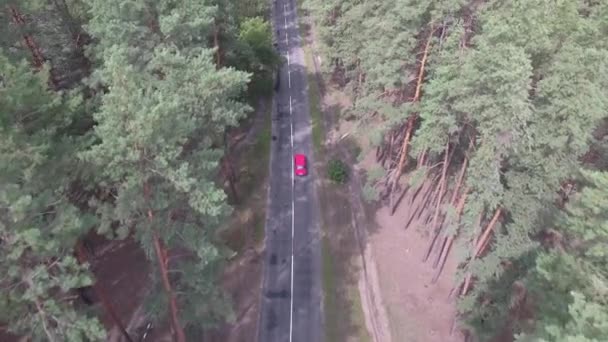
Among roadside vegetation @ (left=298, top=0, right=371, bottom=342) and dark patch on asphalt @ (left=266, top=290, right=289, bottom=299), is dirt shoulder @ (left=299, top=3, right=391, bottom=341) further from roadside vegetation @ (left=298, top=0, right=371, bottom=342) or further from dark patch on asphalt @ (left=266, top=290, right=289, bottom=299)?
dark patch on asphalt @ (left=266, top=290, right=289, bottom=299)

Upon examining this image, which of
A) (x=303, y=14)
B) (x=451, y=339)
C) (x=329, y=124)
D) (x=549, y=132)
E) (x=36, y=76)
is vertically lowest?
(x=451, y=339)

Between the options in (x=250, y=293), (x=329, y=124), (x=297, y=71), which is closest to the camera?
(x=250, y=293)

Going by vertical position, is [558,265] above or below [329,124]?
above

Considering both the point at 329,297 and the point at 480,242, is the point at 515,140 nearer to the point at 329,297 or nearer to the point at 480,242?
the point at 480,242

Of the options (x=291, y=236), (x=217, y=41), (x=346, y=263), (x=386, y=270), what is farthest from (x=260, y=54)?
(x=386, y=270)

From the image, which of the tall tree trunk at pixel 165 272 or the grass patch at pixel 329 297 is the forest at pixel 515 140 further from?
the tall tree trunk at pixel 165 272

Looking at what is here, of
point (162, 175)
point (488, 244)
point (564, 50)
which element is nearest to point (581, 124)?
point (564, 50)

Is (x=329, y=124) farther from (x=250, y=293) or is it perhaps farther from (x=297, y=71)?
(x=250, y=293)
